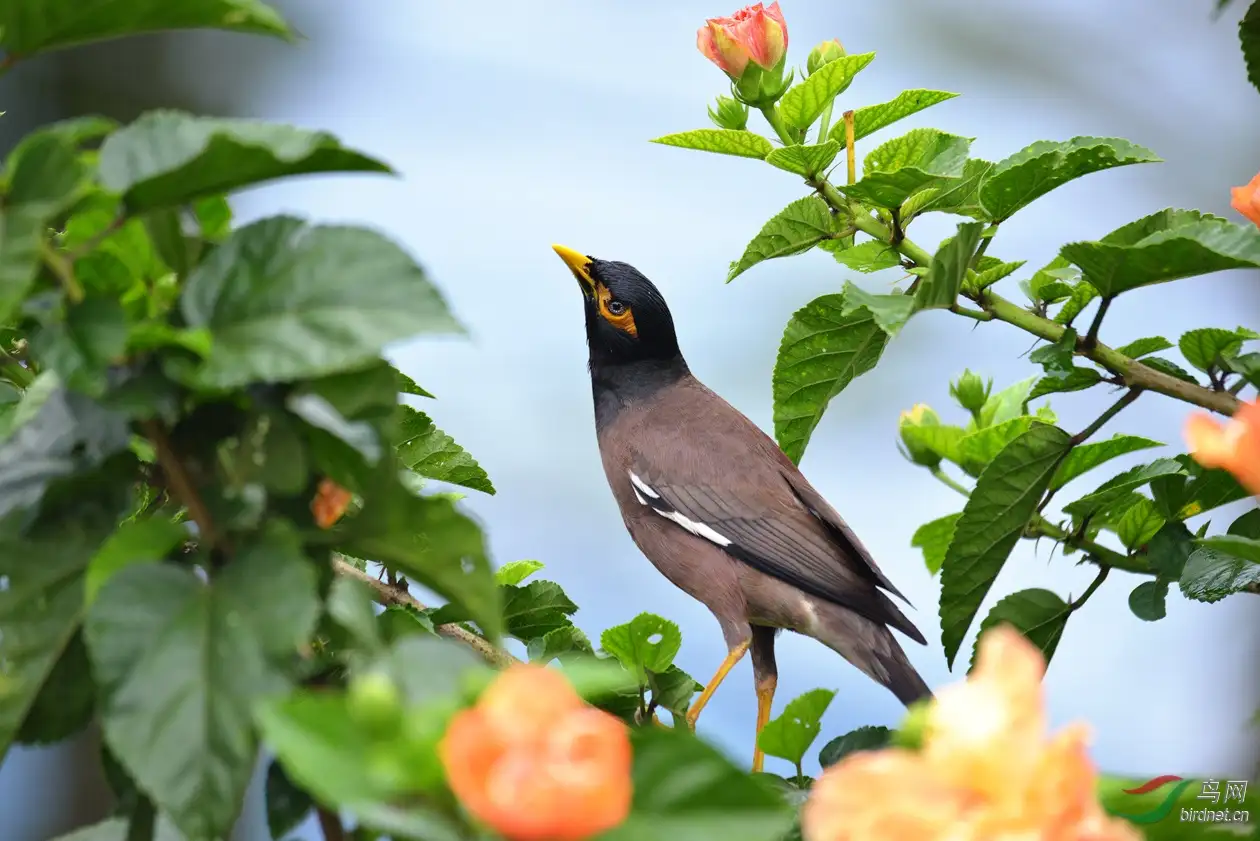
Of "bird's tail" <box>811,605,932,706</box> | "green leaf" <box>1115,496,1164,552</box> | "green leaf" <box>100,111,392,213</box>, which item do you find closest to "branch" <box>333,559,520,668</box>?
"green leaf" <box>100,111,392,213</box>

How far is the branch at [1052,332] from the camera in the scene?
1.48 m

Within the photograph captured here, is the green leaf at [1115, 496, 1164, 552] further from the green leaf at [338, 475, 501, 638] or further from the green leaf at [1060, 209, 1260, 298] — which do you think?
the green leaf at [338, 475, 501, 638]

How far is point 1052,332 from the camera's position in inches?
62.2

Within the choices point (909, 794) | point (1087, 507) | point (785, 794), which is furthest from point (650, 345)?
point (909, 794)

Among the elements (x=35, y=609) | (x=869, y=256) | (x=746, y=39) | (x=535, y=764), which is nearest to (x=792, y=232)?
(x=869, y=256)

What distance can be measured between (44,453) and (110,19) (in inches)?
11.5

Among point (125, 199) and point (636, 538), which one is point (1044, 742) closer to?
point (125, 199)

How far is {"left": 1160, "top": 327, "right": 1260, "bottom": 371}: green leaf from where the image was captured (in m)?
1.52

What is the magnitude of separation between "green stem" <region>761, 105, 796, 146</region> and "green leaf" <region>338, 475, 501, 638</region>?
103 centimetres

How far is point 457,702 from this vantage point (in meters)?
0.67

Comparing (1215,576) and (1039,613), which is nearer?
(1215,576)

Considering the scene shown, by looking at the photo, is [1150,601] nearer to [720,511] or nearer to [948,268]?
[948,268]

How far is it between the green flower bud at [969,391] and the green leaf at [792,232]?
53 centimetres

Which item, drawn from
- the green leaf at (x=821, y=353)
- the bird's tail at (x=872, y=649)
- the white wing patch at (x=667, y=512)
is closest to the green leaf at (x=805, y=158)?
the green leaf at (x=821, y=353)
